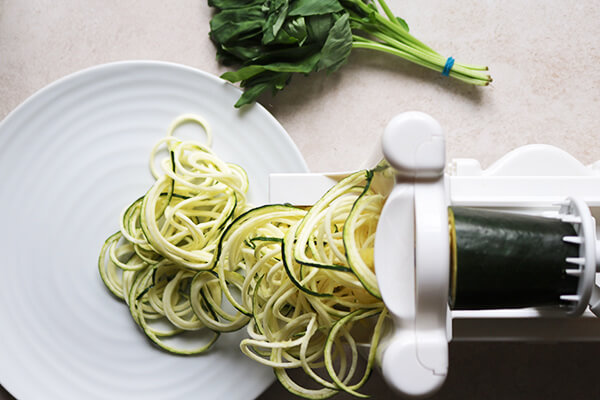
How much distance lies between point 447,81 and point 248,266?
30.6 inches

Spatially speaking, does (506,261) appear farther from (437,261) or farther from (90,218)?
(90,218)

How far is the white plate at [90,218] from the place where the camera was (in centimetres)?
119

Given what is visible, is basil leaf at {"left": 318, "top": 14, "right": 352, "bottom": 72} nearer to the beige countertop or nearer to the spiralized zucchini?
the beige countertop

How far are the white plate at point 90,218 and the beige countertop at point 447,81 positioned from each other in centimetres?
18

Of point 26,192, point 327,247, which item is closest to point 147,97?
A: point 26,192

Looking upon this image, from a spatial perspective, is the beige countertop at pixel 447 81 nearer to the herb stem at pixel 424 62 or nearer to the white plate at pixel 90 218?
the herb stem at pixel 424 62

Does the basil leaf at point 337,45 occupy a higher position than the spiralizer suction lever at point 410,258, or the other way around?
the basil leaf at point 337,45

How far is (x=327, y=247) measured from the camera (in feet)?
2.97

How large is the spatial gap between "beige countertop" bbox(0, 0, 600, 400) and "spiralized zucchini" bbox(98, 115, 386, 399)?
11.6 inches

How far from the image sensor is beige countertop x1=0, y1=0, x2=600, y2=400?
54.3 inches

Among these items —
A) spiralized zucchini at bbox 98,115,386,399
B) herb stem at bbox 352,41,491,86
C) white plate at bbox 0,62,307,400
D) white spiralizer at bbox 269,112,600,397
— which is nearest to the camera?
white spiralizer at bbox 269,112,600,397

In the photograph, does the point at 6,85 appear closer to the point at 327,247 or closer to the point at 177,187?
the point at 177,187

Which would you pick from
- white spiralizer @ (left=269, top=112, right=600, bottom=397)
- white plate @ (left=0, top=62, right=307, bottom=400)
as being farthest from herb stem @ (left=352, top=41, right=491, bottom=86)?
white spiralizer @ (left=269, top=112, right=600, bottom=397)

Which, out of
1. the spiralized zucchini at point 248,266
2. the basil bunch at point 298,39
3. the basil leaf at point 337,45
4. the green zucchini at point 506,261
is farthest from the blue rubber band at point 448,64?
the green zucchini at point 506,261
